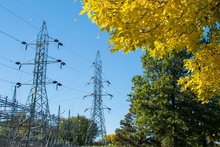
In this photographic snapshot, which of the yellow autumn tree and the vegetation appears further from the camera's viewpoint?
the vegetation

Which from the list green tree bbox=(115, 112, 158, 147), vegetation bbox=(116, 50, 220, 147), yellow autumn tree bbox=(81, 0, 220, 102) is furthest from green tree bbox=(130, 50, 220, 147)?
yellow autumn tree bbox=(81, 0, 220, 102)

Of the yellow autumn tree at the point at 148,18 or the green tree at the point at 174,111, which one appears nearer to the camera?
the yellow autumn tree at the point at 148,18

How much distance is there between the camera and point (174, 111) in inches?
1603

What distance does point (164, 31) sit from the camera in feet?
24.6

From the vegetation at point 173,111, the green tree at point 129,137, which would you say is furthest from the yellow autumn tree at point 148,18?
the green tree at point 129,137

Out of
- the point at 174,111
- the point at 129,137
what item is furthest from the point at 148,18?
the point at 129,137

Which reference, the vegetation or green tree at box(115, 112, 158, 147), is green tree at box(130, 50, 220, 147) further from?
green tree at box(115, 112, 158, 147)

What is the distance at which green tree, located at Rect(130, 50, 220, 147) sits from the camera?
40.7 m

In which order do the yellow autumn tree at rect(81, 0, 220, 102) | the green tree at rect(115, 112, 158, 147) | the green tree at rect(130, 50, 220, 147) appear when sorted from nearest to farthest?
1. the yellow autumn tree at rect(81, 0, 220, 102)
2. the green tree at rect(130, 50, 220, 147)
3. the green tree at rect(115, 112, 158, 147)

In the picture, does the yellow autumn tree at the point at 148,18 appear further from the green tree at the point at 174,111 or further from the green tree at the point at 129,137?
the green tree at the point at 129,137

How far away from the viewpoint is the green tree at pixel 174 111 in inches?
1602

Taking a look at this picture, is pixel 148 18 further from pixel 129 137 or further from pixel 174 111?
pixel 129 137

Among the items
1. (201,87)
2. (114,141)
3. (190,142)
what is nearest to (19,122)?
(190,142)

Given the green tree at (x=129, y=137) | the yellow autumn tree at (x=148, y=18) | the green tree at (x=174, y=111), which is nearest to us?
the yellow autumn tree at (x=148, y=18)
